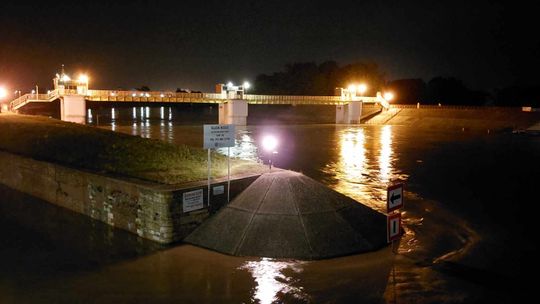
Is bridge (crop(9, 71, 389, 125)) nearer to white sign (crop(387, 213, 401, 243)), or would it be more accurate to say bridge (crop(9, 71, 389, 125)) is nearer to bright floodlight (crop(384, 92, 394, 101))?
bright floodlight (crop(384, 92, 394, 101))

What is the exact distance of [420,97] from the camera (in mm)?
133750

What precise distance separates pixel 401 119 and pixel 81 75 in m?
59.3

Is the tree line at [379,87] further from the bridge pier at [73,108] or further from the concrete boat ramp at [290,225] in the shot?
the concrete boat ramp at [290,225]

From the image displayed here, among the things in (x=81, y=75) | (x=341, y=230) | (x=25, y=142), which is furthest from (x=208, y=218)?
(x=81, y=75)

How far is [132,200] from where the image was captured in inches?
643

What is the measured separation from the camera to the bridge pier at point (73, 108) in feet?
239

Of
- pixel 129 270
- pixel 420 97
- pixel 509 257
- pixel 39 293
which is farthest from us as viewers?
pixel 420 97

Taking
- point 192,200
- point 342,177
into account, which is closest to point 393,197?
point 192,200

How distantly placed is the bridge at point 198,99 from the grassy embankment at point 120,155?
42.8m

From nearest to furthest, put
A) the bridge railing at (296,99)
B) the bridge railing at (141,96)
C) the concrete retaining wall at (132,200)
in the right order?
1. the concrete retaining wall at (132,200)
2. the bridge railing at (141,96)
3. the bridge railing at (296,99)

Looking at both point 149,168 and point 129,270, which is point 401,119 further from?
point 129,270

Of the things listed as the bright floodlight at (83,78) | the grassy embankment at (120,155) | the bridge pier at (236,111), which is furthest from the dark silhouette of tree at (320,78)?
the grassy embankment at (120,155)

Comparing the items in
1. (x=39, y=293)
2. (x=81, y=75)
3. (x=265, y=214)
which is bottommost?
(x=39, y=293)

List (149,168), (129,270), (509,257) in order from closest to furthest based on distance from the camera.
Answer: (129,270) → (509,257) → (149,168)
